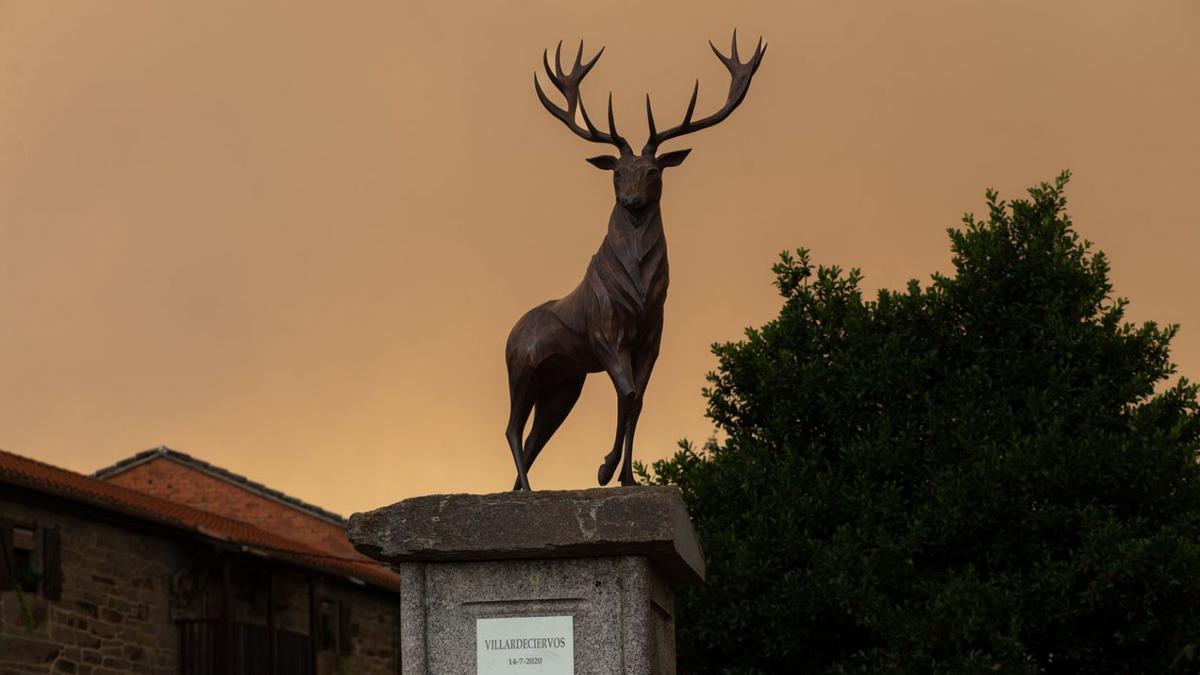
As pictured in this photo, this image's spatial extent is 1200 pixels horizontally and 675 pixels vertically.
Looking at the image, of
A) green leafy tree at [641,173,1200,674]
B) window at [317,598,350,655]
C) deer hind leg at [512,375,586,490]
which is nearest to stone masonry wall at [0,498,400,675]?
window at [317,598,350,655]

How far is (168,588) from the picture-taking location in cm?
2442

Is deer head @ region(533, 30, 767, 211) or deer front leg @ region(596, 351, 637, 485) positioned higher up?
deer head @ region(533, 30, 767, 211)

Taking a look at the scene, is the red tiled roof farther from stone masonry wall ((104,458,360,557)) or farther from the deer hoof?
the deer hoof

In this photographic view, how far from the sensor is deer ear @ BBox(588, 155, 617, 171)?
8836 millimetres

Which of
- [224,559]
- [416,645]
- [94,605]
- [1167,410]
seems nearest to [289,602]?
[224,559]

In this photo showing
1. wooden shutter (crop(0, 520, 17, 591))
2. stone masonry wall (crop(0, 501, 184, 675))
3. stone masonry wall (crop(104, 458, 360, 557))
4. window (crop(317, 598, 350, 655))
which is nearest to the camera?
wooden shutter (crop(0, 520, 17, 591))

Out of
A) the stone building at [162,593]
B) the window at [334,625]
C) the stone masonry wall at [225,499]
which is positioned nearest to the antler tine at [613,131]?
the stone building at [162,593]

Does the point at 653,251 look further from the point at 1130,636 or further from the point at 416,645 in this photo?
the point at 1130,636

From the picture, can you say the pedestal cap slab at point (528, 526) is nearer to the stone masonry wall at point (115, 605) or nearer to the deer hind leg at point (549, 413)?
the deer hind leg at point (549, 413)

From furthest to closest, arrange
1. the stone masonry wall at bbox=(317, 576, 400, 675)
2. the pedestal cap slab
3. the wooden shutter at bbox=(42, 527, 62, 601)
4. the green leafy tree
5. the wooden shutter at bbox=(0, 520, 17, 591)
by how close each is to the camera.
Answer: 1. the stone masonry wall at bbox=(317, 576, 400, 675)
2. the wooden shutter at bbox=(42, 527, 62, 601)
3. the wooden shutter at bbox=(0, 520, 17, 591)
4. the green leafy tree
5. the pedestal cap slab

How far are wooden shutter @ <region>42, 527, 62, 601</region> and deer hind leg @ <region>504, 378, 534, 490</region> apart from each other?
45.6 ft

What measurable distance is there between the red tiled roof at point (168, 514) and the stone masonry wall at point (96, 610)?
0.41 m

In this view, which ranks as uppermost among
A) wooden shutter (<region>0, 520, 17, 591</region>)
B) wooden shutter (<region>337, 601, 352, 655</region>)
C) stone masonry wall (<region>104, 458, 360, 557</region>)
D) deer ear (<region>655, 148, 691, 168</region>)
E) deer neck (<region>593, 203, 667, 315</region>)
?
stone masonry wall (<region>104, 458, 360, 557</region>)

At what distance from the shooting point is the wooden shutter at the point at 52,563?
851 inches
